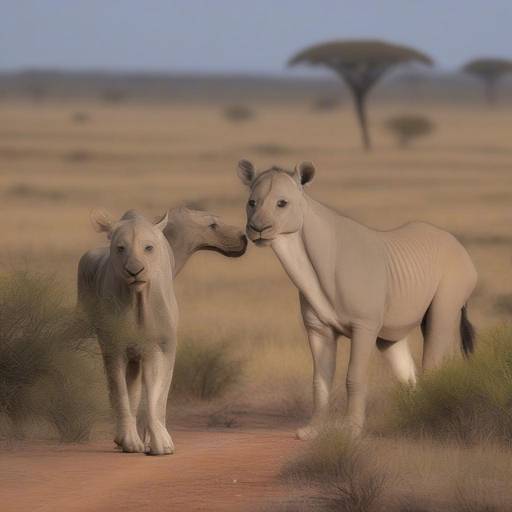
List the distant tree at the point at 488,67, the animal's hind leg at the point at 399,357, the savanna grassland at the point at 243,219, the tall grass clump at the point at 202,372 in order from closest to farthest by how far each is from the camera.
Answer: the savanna grassland at the point at 243,219, the animal's hind leg at the point at 399,357, the tall grass clump at the point at 202,372, the distant tree at the point at 488,67

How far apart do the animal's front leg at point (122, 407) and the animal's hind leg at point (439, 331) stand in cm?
194

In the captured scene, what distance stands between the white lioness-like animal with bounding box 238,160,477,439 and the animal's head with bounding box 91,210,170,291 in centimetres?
61

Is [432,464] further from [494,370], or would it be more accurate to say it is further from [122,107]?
[122,107]

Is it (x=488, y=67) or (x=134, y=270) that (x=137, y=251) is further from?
(x=488, y=67)

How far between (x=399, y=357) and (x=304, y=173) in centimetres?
139

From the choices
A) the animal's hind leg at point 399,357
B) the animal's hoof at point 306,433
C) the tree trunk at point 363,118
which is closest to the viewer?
the animal's hoof at point 306,433

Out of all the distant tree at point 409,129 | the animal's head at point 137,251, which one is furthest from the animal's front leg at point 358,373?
the distant tree at point 409,129

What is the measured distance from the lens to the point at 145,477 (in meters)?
7.95

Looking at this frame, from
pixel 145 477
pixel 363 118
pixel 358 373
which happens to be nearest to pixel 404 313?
pixel 358 373

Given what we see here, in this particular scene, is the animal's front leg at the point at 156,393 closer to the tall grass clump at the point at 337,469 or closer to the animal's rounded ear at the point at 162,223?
the animal's rounded ear at the point at 162,223

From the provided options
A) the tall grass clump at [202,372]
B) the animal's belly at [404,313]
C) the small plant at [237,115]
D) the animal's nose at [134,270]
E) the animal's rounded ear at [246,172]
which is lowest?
the small plant at [237,115]

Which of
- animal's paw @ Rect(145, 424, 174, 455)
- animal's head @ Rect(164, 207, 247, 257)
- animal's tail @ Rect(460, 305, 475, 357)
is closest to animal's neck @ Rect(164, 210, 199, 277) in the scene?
animal's head @ Rect(164, 207, 247, 257)

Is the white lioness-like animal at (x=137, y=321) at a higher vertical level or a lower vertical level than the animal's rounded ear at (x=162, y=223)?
lower

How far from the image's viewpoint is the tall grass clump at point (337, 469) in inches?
283
